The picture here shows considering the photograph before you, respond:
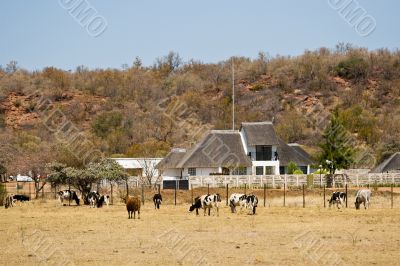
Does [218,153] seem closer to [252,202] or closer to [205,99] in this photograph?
[252,202]

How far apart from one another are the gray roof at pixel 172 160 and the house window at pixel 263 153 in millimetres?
7268

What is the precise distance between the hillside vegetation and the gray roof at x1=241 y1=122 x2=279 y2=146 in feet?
96.7

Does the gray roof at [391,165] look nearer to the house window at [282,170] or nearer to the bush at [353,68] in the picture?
the house window at [282,170]

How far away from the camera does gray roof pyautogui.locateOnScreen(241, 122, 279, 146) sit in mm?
68375

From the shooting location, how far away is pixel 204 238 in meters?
24.0

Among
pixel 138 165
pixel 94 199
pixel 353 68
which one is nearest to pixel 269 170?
pixel 138 165

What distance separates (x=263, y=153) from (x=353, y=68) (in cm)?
7498

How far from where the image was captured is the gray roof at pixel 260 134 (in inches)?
2692

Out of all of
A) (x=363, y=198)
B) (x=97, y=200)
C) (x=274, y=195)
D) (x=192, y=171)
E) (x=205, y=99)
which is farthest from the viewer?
(x=205, y=99)

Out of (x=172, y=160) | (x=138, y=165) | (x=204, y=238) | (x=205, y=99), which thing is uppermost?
(x=205, y=99)

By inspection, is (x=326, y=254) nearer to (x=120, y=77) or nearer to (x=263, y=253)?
(x=263, y=253)

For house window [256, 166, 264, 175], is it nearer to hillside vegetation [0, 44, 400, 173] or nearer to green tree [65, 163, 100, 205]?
green tree [65, 163, 100, 205]

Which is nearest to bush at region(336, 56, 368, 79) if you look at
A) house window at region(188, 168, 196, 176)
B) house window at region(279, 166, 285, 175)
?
house window at region(279, 166, 285, 175)

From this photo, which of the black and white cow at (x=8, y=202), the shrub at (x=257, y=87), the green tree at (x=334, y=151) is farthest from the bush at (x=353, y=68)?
the black and white cow at (x=8, y=202)
